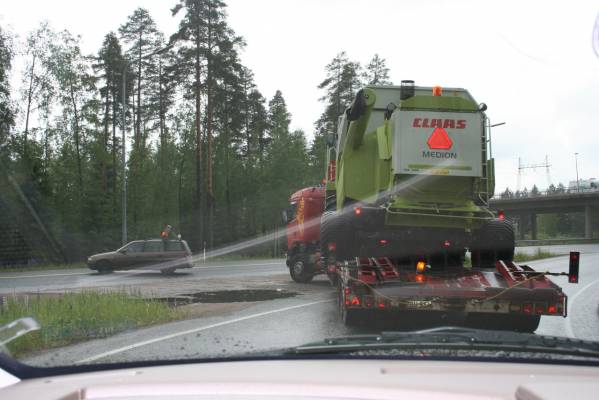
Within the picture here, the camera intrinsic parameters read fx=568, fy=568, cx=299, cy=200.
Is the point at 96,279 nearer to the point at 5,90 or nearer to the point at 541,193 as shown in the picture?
the point at 5,90

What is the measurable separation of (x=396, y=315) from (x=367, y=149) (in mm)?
2764

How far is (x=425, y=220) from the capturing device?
310 inches

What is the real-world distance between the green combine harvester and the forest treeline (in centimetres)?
64

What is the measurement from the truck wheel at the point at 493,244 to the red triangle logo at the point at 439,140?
1409mm

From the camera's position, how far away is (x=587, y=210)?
32.9 feet

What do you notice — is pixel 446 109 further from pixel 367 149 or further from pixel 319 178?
pixel 319 178

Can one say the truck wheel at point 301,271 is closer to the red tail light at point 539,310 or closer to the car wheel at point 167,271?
the car wheel at point 167,271

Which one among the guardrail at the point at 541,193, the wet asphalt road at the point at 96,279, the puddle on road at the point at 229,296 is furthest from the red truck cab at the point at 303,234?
the guardrail at the point at 541,193

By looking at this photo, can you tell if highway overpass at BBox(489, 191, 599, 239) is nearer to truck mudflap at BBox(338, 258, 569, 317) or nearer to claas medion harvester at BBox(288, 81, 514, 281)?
claas medion harvester at BBox(288, 81, 514, 281)

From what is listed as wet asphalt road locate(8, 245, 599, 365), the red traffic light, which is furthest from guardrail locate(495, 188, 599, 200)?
wet asphalt road locate(8, 245, 599, 365)

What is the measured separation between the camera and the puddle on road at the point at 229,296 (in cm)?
1128

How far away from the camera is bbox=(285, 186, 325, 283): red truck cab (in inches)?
601

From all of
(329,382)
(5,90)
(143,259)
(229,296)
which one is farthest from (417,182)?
(143,259)

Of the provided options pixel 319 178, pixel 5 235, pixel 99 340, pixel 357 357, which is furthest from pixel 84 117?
pixel 357 357
